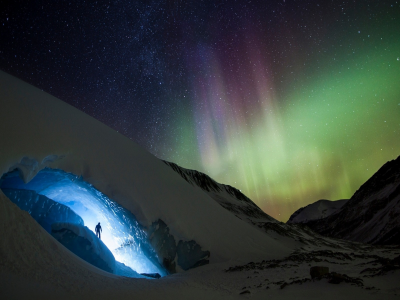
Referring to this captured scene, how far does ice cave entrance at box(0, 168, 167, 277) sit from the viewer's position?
1102cm

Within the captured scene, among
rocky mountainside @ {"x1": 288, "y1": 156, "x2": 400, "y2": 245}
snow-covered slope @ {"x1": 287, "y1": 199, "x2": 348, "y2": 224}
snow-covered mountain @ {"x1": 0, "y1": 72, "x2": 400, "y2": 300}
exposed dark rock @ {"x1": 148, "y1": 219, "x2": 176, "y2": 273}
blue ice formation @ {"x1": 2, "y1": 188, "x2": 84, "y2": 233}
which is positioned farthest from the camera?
snow-covered slope @ {"x1": 287, "y1": 199, "x2": 348, "y2": 224}

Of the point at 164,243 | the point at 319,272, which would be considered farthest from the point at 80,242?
the point at 319,272

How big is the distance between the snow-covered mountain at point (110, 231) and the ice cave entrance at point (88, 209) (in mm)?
61

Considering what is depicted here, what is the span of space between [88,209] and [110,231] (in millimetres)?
2046

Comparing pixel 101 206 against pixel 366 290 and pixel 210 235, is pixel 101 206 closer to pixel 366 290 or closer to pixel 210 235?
pixel 210 235

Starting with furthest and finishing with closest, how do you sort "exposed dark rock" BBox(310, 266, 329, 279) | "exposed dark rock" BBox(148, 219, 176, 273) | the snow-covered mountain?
"exposed dark rock" BBox(148, 219, 176, 273)
"exposed dark rock" BBox(310, 266, 329, 279)
the snow-covered mountain

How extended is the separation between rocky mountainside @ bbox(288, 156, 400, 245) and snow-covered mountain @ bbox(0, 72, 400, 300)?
4298 cm

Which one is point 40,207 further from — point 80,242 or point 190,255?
point 190,255

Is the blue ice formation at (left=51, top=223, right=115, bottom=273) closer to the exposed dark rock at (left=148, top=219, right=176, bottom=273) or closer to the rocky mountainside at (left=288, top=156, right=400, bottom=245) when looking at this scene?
the exposed dark rock at (left=148, top=219, right=176, bottom=273)

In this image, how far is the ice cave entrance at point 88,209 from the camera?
Answer: 11023 millimetres

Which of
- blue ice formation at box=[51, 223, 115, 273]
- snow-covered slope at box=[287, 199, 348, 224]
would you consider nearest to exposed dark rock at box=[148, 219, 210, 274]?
blue ice formation at box=[51, 223, 115, 273]

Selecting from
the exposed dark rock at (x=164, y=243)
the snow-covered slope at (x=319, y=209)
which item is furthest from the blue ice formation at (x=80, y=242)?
the snow-covered slope at (x=319, y=209)

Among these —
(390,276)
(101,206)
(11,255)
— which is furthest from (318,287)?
(101,206)

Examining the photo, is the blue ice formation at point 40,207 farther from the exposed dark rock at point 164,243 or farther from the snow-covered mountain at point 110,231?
the exposed dark rock at point 164,243
